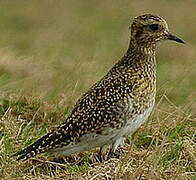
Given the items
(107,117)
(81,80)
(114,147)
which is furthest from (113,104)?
(81,80)

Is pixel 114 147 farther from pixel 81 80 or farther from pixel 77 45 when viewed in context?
pixel 77 45

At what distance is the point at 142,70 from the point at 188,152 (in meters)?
0.79

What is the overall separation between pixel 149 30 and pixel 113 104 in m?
0.82

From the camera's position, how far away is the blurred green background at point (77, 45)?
10258 mm

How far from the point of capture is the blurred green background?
10258 mm

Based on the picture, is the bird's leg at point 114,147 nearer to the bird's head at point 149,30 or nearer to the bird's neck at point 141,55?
the bird's neck at point 141,55

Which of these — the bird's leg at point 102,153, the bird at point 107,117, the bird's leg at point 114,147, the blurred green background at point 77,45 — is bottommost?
the blurred green background at point 77,45

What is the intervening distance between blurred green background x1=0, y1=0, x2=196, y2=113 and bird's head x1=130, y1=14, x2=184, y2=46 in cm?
103

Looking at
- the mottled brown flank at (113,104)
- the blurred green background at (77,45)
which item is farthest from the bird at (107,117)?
the blurred green background at (77,45)

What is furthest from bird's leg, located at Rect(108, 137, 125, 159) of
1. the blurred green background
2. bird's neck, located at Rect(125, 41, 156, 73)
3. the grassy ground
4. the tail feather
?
the blurred green background

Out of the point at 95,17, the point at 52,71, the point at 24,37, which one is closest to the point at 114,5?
the point at 95,17

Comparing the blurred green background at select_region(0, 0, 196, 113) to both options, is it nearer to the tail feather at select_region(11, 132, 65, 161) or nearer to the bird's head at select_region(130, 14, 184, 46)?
the bird's head at select_region(130, 14, 184, 46)

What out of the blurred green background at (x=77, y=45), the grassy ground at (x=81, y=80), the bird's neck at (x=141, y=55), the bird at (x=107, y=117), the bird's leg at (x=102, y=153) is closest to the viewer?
the grassy ground at (x=81, y=80)

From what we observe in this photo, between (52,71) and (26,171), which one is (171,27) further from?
(26,171)
